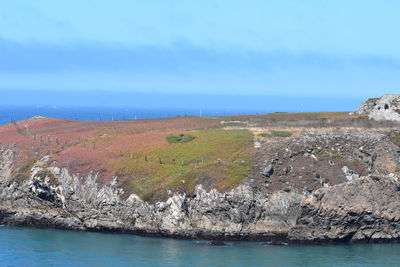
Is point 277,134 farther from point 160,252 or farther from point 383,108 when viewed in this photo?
point 160,252

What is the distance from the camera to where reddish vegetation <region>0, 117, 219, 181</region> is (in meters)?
93.2

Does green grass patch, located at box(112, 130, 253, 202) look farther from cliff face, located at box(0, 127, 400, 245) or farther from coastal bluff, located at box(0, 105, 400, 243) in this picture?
cliff face, located at box(0, 127, 400, 245)

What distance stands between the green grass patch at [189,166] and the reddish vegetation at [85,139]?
131 inches

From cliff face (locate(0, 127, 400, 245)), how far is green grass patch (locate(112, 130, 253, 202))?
181 cm

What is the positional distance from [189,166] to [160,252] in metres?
20.9

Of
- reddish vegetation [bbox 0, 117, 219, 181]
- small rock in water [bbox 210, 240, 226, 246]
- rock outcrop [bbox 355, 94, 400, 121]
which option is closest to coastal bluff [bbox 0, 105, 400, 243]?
reddish vegetation [bbox 0, 117, 219, 181]

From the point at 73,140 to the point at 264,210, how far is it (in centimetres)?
4163

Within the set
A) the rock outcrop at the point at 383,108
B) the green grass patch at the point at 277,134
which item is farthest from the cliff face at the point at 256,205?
the rock outcrop at the point at 383,108

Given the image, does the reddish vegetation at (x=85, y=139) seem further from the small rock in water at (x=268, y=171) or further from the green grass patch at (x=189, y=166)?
the small rock in water at (x=268, y=171)

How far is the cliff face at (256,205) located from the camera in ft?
250

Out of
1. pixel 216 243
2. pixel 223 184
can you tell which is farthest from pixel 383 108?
pixel 216 243

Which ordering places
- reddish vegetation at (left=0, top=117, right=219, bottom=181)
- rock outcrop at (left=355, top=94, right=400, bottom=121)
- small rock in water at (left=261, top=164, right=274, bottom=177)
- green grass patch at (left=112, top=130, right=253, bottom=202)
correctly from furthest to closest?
rock outcrop at (left=355, top=94, right=400, bottom=121) < reddish vegetation at (left=0, top=117, right=219, bottom=181) < small rock in water at (left=261, top=164, right=274, bottom=177) < green grass patch at (left=112, top=130, right=253, bottom=202)

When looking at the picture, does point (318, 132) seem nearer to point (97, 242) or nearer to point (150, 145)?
point (150, 145)

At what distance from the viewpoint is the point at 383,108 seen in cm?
11644
